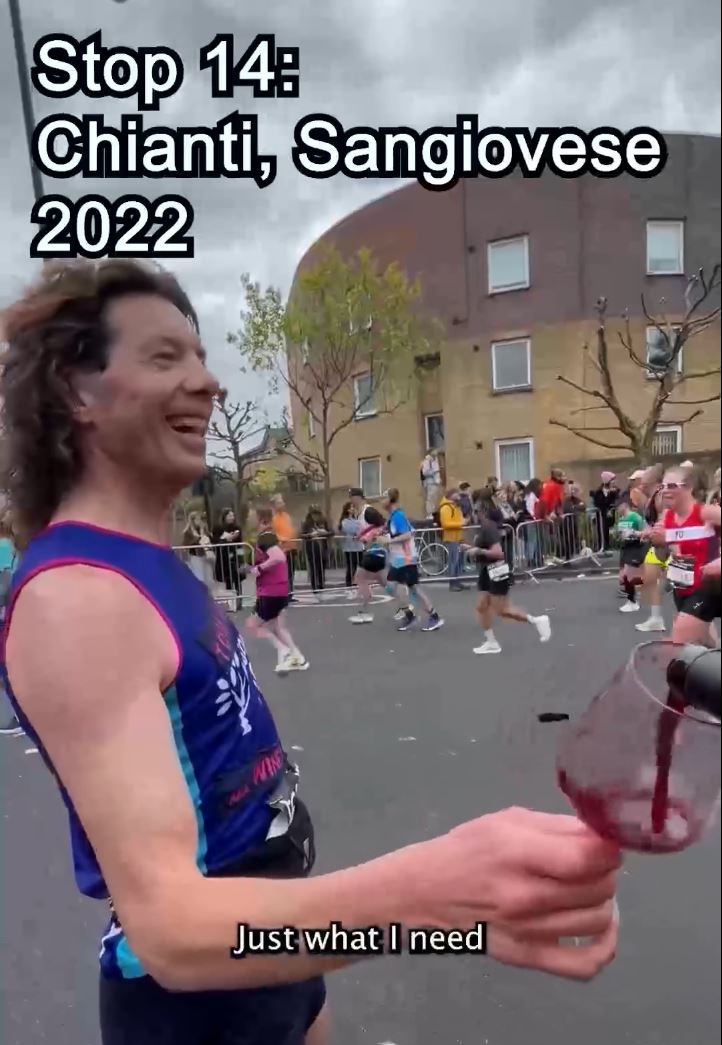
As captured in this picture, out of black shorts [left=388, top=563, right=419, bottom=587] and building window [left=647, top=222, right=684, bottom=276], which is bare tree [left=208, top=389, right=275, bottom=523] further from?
building window [left=647, top=222, right=684, bottom=276]

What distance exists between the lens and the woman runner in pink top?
0.59 meters

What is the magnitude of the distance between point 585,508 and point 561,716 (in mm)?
163

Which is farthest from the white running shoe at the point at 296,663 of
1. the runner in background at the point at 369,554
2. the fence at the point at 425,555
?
the fence at the point at 425,555

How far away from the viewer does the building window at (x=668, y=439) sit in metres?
0.48

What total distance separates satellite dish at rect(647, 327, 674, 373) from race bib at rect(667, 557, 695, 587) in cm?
14

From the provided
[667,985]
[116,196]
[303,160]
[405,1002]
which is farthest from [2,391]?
[405,1002]

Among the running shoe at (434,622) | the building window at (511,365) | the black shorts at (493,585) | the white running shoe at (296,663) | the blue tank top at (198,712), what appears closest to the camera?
the blue tank top at (198,712)

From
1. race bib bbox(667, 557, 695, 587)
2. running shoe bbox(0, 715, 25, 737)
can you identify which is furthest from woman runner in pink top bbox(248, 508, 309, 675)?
race bib bbox(667, 557, 695, 587)

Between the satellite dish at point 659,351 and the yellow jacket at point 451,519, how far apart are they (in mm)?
183

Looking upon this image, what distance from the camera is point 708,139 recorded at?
450 millimetres

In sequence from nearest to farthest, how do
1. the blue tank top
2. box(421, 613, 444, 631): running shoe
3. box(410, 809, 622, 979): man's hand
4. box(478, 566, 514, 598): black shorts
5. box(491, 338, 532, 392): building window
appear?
box(410, 809, 622, 979): man's hand, the blue tank top, box(491, 338, 532, 392): building window, box(478, 566, 514, 598): black shorts, box(421, 613, 444, 631): running shoe

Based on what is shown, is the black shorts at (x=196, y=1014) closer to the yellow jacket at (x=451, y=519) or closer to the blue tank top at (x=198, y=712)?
the blue tank top at (x=198, y=712)

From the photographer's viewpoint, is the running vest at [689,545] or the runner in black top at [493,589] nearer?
the running vest at [689,545]

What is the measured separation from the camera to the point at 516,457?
557mm
